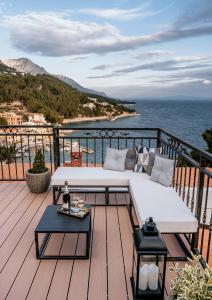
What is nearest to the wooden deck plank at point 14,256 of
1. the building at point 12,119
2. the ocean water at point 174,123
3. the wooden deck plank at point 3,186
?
the wooden deck plank at point 3,186

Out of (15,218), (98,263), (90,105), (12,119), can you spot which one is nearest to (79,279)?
(98,263)

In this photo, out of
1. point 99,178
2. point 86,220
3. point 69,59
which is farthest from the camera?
point 69,59

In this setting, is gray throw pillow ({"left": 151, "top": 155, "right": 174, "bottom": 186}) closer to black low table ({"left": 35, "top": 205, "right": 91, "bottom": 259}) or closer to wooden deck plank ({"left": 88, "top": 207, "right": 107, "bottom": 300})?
wooden deck plank ({"left": 88, "top": 207, "right": 107, "bottom": 300})

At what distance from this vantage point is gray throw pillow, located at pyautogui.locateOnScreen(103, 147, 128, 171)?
13.3 ft

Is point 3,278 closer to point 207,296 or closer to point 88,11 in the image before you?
point 207,296

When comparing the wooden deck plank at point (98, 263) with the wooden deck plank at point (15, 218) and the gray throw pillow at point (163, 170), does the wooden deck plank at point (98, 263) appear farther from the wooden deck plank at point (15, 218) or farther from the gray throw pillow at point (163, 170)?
the wooden deck plank at point (15, 218)

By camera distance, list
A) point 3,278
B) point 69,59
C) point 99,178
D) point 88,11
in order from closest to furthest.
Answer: point 3,278
point 99,178
point 88,11
point 69,59

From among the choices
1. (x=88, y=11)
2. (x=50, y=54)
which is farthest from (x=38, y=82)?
(x=88, y=11)

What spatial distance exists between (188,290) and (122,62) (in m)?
23.1

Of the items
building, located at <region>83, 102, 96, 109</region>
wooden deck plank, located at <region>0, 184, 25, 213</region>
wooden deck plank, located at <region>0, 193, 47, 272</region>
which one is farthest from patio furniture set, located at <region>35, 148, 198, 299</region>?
building, located at <region>83, 102, 96, 109</region>

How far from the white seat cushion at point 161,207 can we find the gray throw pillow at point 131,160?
1.84 feet

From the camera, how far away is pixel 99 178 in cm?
367

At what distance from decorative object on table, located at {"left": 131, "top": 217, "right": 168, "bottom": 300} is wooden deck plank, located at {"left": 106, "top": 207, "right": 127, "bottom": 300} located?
0.19 meters

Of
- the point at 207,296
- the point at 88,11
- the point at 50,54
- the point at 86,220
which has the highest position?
the point at 50,54
